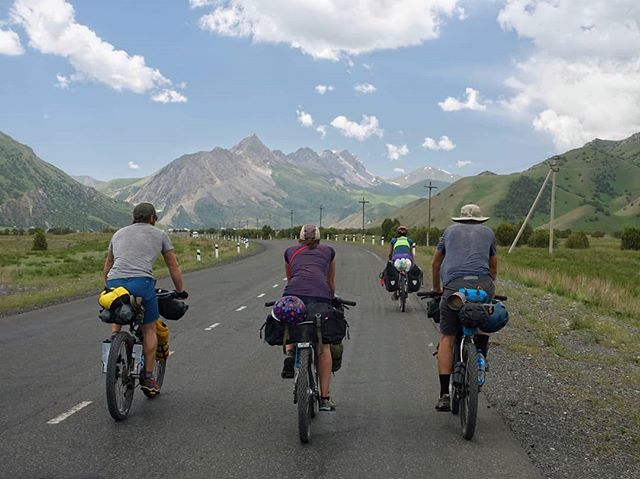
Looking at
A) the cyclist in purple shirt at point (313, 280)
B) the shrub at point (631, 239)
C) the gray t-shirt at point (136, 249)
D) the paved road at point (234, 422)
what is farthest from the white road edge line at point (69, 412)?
the shrub at point (631, 239)

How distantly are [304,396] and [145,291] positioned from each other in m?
1.94

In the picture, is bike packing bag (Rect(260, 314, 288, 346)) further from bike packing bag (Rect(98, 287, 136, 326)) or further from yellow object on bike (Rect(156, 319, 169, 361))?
yellow object on bike (Rect(156, 319, 169, 361))

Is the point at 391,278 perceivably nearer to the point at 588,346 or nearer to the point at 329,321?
the point at 588,346

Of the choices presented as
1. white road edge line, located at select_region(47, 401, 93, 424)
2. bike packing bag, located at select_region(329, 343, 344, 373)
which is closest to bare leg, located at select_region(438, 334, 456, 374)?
bike packing bag, located at select_region(329, 343, 344, 373)

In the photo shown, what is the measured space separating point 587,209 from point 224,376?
188 m

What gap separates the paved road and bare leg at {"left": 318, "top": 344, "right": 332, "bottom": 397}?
36 centimetres

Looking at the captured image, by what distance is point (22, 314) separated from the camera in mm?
14578

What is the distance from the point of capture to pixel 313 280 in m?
5.85

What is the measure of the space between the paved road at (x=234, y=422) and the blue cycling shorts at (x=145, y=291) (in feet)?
Result: 3.19

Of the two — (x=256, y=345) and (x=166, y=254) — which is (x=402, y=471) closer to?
(x=166, y=254)

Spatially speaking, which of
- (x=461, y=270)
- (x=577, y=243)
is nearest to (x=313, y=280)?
(x=461, y=270)

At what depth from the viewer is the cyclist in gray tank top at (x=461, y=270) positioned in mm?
5926

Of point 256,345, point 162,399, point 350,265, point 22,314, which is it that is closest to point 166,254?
point 162,399

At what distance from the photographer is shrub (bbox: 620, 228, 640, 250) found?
6812cm
